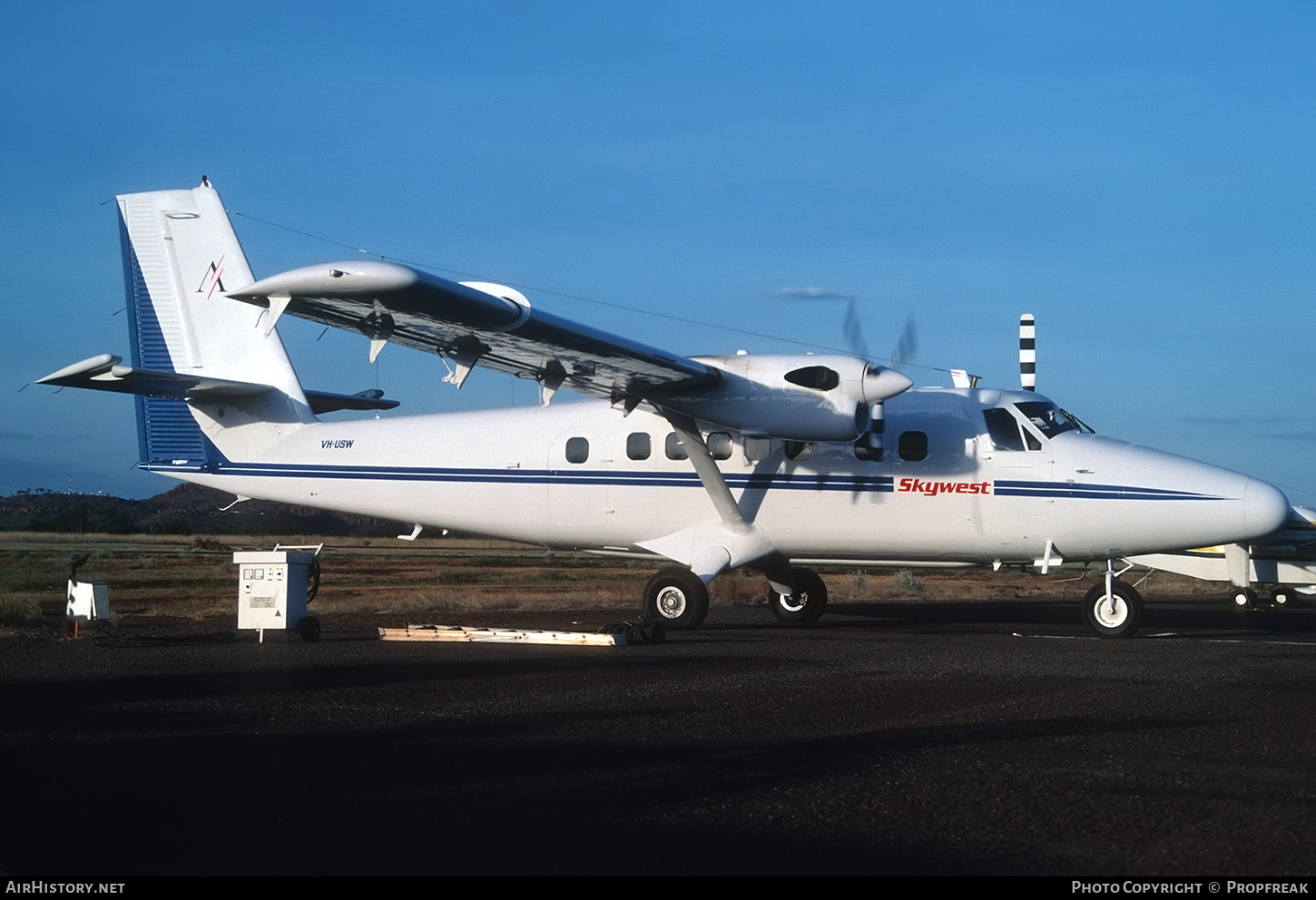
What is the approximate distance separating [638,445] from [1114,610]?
6826 mm

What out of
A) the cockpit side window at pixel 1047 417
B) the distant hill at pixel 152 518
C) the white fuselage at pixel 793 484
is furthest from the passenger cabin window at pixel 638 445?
the distant hill at pixel 152 518

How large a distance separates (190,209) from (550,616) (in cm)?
846

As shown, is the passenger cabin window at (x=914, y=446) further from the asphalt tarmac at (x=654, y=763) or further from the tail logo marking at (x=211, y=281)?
the tail logo marking at (x=211, y=281)

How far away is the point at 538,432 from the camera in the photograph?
59.9 feet

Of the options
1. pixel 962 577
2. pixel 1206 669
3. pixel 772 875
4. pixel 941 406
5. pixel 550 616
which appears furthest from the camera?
pixel 962 577

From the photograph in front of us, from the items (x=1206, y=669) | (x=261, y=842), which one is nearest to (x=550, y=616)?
(x=1206, y=669)

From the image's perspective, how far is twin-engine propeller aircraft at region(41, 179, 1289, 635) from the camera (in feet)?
50.5

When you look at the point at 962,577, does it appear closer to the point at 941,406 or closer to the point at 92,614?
the point at 941,406

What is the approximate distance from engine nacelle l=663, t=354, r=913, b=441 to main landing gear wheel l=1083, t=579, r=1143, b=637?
12.3ft

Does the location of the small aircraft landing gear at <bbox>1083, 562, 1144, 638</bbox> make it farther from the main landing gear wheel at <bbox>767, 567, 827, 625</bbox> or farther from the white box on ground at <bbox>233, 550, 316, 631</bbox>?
the white box on ground at <bbox>233, 550, 316, 631</bbox>

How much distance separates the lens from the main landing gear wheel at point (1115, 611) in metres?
15.5

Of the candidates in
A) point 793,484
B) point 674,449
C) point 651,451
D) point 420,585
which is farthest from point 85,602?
point 420,585

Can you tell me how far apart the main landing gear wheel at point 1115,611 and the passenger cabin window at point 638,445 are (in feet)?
20.9

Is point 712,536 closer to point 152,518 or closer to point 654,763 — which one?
point 654,763
